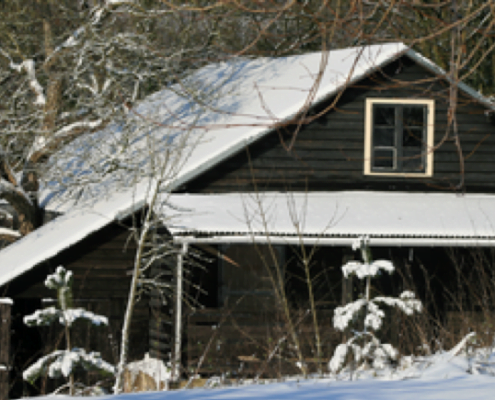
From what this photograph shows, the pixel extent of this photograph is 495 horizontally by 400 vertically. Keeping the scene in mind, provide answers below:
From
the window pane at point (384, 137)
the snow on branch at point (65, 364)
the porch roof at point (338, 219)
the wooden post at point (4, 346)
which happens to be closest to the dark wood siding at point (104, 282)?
the wooden post at point (4, 346)

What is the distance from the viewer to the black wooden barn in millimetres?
12438

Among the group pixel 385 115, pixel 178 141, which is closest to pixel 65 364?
pixel 178 141

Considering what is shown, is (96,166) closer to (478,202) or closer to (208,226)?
(208,226)

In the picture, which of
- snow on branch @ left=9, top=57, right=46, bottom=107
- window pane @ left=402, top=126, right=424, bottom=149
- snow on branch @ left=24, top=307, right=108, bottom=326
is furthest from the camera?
snow on branch @ left=9, top=57, right=46, bottom=107

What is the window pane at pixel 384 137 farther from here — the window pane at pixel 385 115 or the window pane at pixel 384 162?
the window pane at pixel 384 162

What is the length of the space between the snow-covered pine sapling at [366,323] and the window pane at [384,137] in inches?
291

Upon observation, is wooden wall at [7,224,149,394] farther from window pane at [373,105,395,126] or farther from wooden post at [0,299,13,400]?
window pane at [373,105,395,126]

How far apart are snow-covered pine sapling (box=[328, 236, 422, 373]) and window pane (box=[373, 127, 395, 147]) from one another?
291 inches

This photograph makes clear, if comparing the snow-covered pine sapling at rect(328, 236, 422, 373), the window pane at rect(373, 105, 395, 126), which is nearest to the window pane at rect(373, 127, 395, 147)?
the window pane at rect(373, 105, 395, 126)

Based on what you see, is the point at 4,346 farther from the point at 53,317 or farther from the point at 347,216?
the point at 347,216

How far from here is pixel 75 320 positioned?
8102mm

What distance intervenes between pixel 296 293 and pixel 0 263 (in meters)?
5.85

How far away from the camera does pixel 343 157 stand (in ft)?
48.4

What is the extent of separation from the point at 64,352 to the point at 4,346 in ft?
15.7
